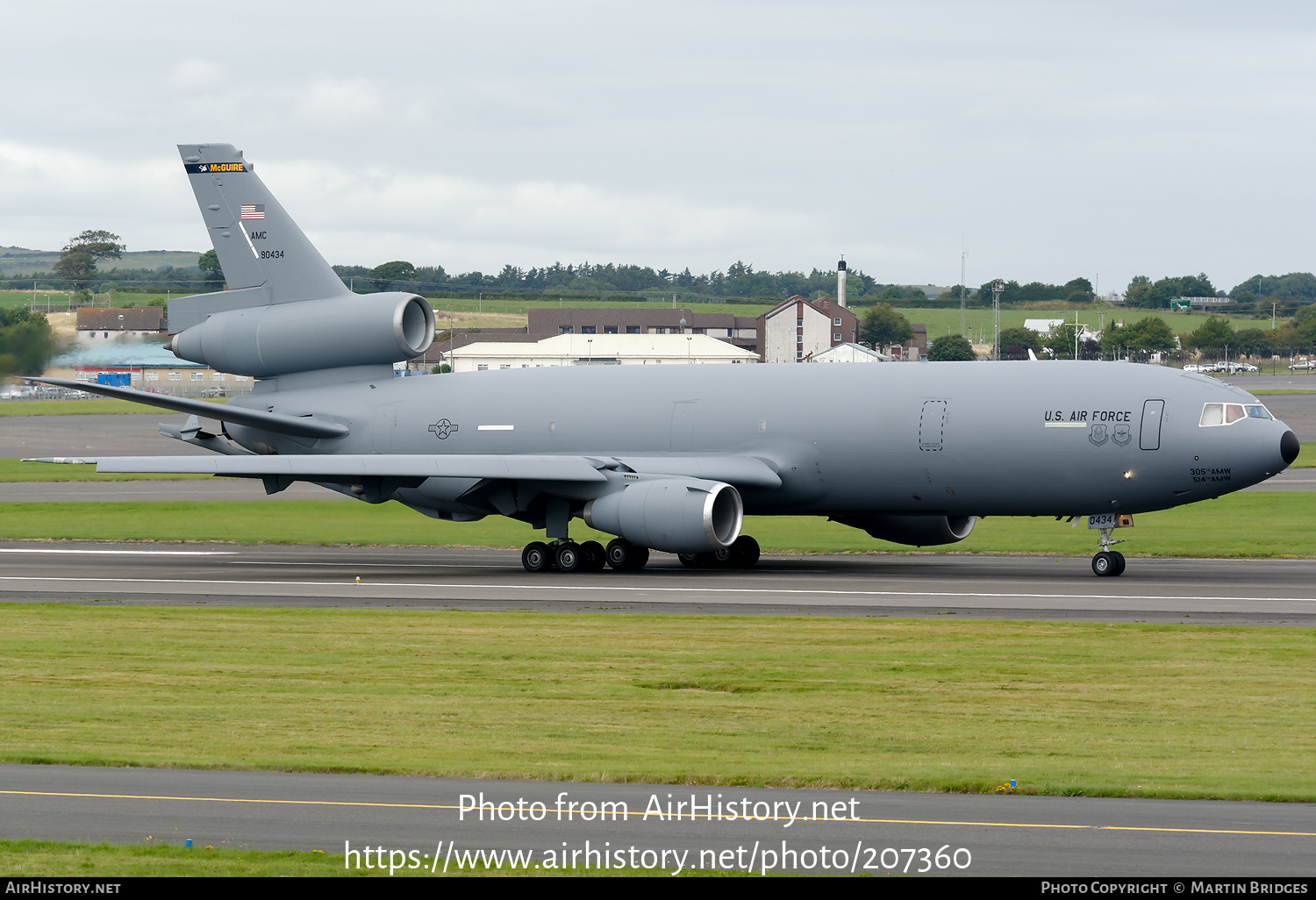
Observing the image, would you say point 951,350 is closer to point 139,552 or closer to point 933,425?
point 139,552

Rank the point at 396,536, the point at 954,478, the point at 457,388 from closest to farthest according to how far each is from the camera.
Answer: the point at 954,478
the point at 457,388
the point at 396,536

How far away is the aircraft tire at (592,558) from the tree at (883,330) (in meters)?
107

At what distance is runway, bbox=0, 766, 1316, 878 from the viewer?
9148mm

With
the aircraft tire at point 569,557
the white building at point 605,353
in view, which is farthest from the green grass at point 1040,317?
the aircraft tire at point 569,557

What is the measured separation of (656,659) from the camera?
61.4 ft

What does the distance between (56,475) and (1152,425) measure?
50046mm

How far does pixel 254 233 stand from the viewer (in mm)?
37281

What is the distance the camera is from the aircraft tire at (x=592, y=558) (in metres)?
32.1

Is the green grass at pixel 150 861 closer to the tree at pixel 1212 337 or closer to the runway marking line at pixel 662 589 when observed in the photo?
the runway marking line at pixel 662 589

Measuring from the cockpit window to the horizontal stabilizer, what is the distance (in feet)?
65.9

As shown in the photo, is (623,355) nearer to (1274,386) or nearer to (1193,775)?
(1274,386)
